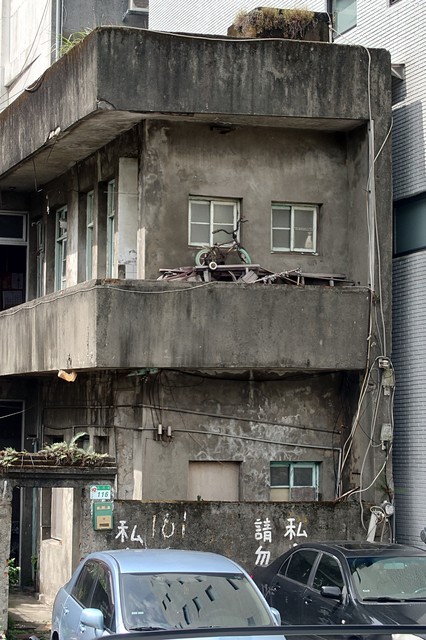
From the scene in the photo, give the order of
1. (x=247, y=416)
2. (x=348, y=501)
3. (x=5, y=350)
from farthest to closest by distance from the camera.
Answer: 1. (x=5, y=350)
2. (x=247, y=416)
3. (x=348, y=501)

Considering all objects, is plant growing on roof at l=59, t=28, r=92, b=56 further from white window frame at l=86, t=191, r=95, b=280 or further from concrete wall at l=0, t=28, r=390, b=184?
white window frame at l=86, t=191, r=95, b=280

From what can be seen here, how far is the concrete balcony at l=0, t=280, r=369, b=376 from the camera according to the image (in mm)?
16547

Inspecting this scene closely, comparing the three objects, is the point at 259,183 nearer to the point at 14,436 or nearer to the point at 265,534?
the point at 265,534

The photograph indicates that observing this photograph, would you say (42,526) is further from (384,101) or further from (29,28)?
(29,28)

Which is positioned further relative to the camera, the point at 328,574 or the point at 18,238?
the point at 18,238

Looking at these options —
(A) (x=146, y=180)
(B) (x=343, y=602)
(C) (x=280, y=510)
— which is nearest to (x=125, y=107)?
(A) (x=146, y=180)

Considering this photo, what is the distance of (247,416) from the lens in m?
17.8

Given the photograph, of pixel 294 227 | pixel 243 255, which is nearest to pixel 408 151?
pixel 294 227

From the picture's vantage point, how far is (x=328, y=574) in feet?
40.8

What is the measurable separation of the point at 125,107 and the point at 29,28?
1213 cm

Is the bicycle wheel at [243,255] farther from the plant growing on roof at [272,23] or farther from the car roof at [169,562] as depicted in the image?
the car roof at [169,562]

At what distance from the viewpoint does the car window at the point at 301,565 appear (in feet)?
42.7

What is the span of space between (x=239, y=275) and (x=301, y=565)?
5540 mm

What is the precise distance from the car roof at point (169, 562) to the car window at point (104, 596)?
0.14 metres
